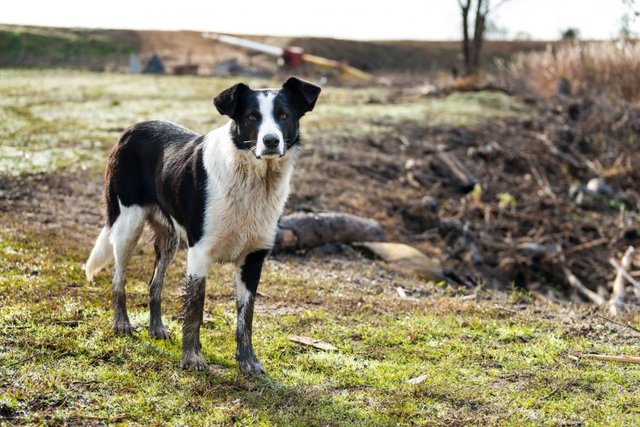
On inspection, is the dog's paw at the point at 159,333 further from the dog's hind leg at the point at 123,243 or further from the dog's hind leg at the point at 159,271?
the dog's hind leg at the point at 123,243

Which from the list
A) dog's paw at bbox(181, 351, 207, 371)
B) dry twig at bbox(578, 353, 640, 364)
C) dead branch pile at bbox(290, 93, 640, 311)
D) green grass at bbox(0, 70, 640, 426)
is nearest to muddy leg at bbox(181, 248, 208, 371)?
dog's paw at bbox(181, 351, 207, 371)

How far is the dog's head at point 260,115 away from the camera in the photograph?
5.30 meters

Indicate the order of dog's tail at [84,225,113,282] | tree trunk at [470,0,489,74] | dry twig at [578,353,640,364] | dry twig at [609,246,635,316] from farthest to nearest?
tree trunk at [470,0,489,74] → dry twig at [609,246,635,316] → dog's tail at [84,225,113,282] → dry twig at [578,353,640,364]

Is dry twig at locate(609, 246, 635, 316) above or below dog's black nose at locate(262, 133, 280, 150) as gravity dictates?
below

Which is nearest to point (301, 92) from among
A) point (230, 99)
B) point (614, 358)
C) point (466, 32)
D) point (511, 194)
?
point (230, 99)

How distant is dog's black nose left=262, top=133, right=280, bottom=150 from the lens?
5195 mm

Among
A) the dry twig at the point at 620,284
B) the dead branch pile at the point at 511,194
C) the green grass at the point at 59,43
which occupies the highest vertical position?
the green grass at the point at 59,43

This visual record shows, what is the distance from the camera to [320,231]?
33.5 ft

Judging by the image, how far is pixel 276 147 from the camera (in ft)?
17.1

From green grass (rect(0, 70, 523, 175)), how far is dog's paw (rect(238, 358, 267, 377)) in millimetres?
7949

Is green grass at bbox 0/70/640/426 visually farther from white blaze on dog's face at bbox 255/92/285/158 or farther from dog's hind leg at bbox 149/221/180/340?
white blaze on dog's face at bbox 255/92/285/158

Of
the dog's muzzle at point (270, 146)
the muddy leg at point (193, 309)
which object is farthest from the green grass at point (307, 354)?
the dog's muzzle at point (270, 146)

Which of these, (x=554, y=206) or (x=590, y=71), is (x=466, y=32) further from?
(x=554, y=206)

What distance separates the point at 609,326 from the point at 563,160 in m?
10.9
